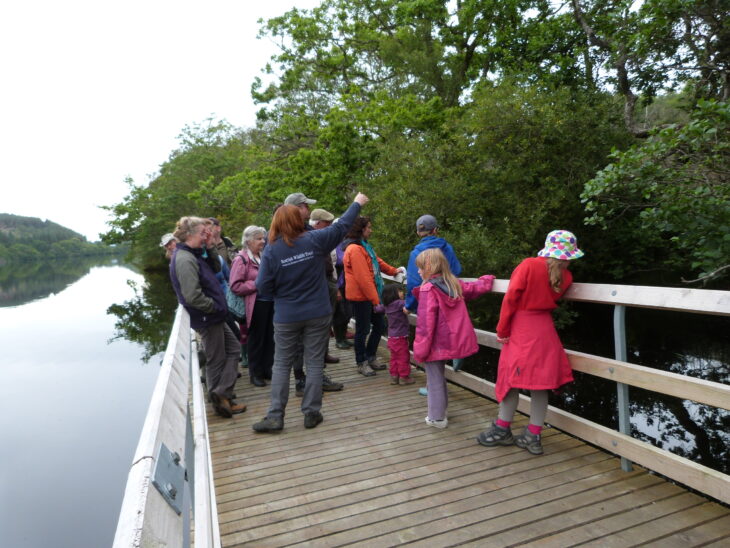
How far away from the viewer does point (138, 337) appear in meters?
23.0

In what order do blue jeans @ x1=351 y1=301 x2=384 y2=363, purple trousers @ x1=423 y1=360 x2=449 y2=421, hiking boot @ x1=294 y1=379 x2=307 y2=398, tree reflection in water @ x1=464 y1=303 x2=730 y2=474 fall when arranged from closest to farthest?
1. purple trousers @ x1=423 y1=360 x2=449 y2=421
2. hiking boot @ x1=294 y1=379 x2=307 y2=398
3. blue jeans @ x1=351 y1=301 x2=384 y2=363
4. tree reflection in water @ x1=464 y1=303 x2=730 y2=474

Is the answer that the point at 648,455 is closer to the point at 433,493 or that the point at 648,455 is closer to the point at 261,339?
the point at 433,493

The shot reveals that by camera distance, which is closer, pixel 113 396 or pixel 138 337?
pixel 113 396

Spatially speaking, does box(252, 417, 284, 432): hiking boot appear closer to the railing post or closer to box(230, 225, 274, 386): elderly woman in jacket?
box(230, 225, 274, 386): elderly woman in jacket

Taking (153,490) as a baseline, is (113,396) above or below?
below

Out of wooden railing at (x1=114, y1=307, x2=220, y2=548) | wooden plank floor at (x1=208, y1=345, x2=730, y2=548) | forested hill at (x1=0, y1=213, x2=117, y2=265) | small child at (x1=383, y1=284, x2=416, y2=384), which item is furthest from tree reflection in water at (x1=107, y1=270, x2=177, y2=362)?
forested hill at (x1=0, y1=213, x2=117, y2=265)

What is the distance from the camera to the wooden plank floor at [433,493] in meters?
2.64

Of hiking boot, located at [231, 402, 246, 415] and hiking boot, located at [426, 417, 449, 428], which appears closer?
hiking boot, located at [426, 417, 449, 428]

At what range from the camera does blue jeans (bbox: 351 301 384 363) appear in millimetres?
5691

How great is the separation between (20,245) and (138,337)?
134 metres

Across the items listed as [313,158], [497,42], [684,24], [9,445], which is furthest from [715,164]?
[9,445]

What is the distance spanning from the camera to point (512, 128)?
11.0 m

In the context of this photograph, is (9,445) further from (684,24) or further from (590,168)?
(684,24)

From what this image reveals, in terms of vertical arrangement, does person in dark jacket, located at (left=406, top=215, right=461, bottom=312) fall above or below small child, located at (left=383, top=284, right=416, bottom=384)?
above
